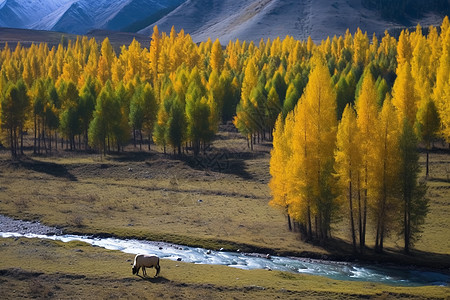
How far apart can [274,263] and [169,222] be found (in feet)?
52.1

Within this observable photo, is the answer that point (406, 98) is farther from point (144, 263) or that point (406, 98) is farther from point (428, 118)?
point (144, 263)

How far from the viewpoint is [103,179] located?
3059 inches

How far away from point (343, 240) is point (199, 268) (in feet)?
54.4

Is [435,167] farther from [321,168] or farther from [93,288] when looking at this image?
[93,288]

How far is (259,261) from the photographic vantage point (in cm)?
4322

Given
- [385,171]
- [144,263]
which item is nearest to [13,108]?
[144,263]

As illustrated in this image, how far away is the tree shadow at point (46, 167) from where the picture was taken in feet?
260

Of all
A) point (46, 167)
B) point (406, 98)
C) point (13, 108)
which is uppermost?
point (406, 98)

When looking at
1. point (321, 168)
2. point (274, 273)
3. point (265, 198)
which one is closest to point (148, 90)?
point (265, 198)

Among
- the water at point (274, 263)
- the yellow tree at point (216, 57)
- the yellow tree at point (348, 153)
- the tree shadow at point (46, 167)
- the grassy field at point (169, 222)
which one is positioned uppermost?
the yellow tree at point (216, 57)

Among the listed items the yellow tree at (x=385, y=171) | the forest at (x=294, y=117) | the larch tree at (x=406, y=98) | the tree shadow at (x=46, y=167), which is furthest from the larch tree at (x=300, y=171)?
the tree shadow at (x=46, y=167)

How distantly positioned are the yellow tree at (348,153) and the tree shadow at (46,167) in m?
47.7

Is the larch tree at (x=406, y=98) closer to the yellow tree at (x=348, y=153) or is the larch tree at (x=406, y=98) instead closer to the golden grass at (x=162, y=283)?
the yellow tree at (x=348, y=153)

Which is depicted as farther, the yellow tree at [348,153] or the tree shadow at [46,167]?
the tree shadow at [46,167]
